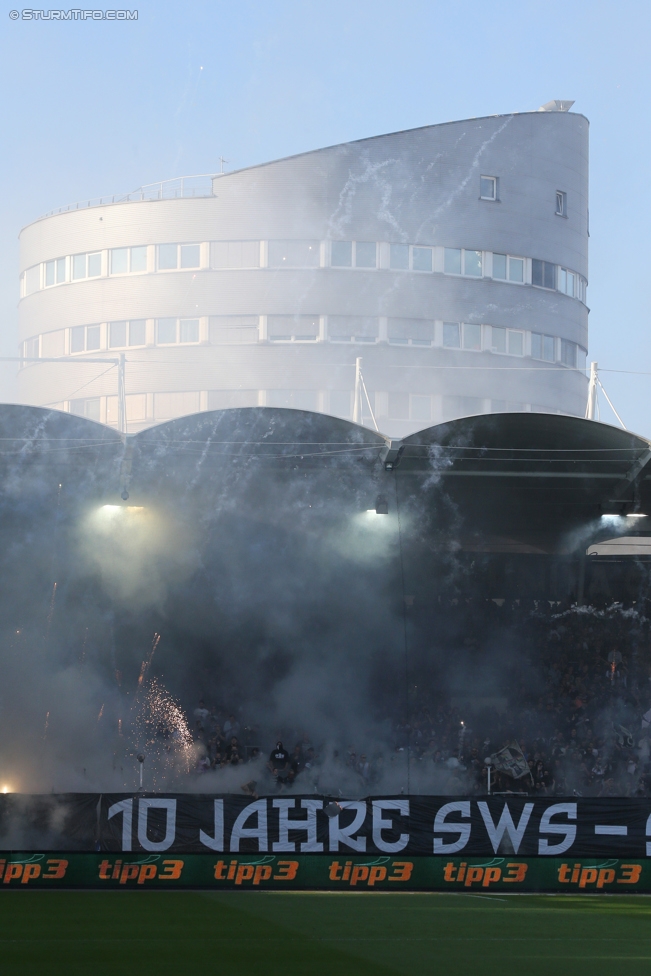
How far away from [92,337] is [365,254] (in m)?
9.87

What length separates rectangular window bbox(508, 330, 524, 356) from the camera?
126 feet

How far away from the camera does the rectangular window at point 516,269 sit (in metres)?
37.7

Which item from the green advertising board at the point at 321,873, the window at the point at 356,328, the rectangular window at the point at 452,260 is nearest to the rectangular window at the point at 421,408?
the window at the point at 356,328

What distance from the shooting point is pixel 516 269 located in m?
37.8

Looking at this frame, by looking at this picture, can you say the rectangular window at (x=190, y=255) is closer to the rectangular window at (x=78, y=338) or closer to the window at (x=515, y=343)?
the rectangular window at (x=78, y=338)

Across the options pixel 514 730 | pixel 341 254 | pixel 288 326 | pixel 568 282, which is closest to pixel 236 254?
pixel 288 326

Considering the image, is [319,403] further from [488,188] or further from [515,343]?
[488,188]

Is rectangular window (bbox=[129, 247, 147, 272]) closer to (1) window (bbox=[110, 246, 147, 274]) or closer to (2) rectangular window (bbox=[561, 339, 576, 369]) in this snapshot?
(1) window (bbox=[110, 246, 147, 274])

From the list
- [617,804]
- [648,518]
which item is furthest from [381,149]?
[617,804]

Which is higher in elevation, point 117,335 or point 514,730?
point 117,335

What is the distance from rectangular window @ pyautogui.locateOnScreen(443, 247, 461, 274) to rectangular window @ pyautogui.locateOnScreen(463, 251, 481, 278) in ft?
0.76

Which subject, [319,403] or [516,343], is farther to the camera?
[516,343]

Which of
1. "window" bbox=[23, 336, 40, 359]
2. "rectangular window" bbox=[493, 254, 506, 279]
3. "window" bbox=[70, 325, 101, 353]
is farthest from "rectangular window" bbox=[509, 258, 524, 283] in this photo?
"window" bbox=[23, 336, 40, 359]

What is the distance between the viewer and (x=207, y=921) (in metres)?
11.4
